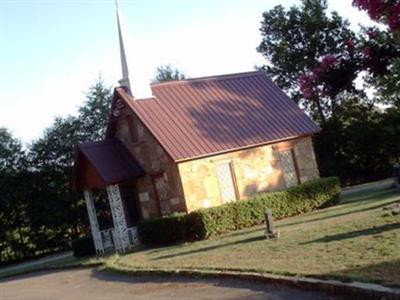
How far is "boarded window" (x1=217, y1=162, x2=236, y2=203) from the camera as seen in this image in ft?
75.9

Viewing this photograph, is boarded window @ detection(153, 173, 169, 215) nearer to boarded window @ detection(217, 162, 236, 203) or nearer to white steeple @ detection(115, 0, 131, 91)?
boarded window @ detection(217, 162, 236, 203)

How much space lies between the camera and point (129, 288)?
13227mm

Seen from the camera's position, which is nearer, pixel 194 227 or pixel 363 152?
pixel 194 227

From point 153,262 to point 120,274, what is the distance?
986mm

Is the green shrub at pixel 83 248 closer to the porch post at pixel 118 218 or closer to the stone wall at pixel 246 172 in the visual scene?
the porch post at pixel 118 218

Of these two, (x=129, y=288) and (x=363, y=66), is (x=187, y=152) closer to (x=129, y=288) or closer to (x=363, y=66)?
(x=129, y=288)

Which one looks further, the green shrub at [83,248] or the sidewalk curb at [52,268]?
the green shrub at [83,248]

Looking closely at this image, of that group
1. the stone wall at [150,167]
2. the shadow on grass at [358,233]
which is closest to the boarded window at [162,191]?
the stone wall at [150,167]

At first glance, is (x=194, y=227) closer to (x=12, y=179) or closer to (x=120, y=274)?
(x=120, y=274)

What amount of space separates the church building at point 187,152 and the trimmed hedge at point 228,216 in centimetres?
135

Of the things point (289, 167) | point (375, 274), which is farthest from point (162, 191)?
point (375, 274)

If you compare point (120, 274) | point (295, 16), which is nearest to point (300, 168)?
point (120, 274)

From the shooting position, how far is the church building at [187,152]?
74.1 feet

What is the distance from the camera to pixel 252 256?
1315 cm
